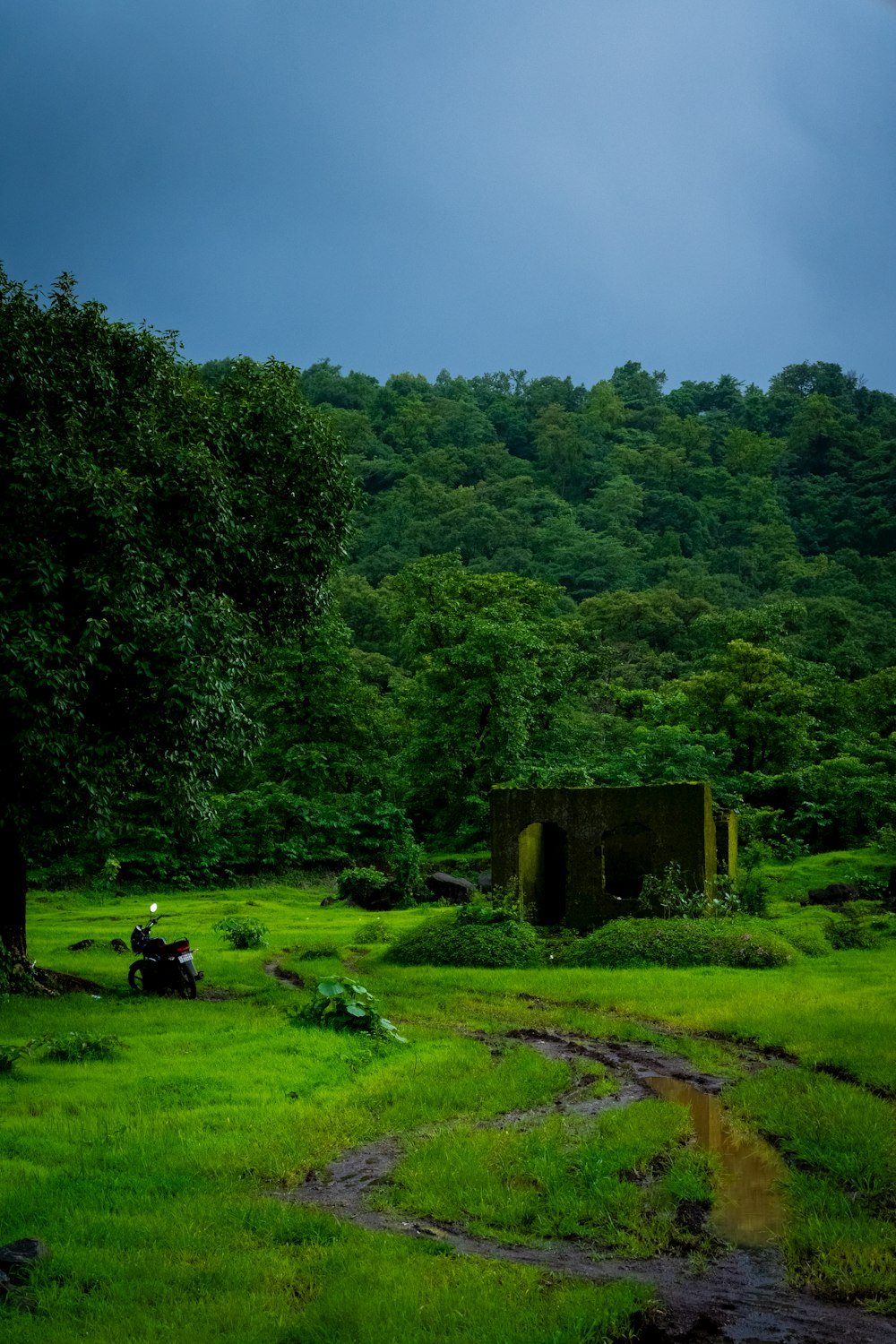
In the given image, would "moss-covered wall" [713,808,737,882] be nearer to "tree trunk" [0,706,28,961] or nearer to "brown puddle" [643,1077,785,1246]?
"tree trunk" [0,706,28,961]

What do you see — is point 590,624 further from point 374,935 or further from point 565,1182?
point 565,1182

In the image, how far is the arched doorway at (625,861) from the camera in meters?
25.7

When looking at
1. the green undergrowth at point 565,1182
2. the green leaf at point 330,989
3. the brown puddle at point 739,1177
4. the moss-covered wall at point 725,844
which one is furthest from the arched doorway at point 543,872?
the green undergrowth at point 565,1182

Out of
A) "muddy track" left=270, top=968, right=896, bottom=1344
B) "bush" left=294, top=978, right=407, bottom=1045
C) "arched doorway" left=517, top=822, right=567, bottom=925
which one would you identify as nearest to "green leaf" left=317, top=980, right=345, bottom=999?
"bush" left=294, top=978, right=407, bottom=1045

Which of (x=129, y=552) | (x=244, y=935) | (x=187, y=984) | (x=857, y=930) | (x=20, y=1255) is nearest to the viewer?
(x=20, y=1255)

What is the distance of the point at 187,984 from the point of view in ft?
53.1

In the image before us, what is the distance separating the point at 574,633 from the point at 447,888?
2523 centimetres

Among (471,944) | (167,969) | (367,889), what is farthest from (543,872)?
(167,969)

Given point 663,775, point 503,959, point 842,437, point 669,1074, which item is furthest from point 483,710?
point 842,437

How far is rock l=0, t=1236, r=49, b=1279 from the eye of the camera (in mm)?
5496

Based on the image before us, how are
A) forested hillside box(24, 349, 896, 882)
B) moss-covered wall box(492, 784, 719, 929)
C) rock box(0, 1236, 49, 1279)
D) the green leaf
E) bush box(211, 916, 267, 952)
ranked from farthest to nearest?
1. forested hillside box(24, 349, 896, 882)
2. moss-covered wall box(492, 784, 719, 929)
3. bush box(211, 916, 267, 952)
4. the green leaf
5. rock box(0, 1236, 49, 1279)

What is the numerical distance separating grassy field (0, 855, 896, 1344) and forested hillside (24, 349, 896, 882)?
5.95 metres

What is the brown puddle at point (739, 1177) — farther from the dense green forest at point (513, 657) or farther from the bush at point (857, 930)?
the bush at point (857, 930)

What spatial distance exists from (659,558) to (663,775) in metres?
59.6
